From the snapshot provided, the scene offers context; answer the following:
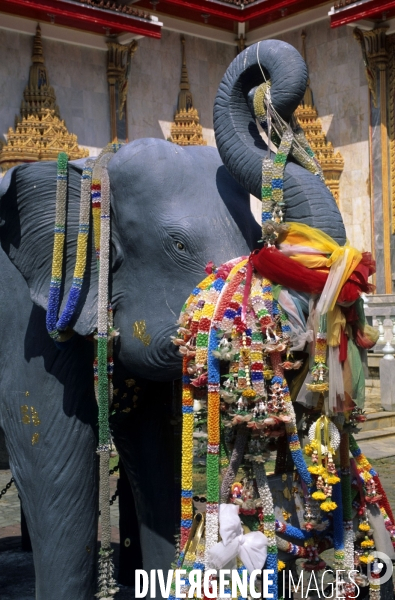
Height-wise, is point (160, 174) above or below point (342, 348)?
above

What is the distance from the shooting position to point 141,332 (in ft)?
11.0

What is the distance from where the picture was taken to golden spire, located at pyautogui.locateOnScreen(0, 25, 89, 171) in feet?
49.2

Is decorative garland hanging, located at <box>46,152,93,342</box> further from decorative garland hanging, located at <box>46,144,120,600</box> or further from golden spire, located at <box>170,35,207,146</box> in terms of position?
golden spire, located at <box>170,35,207,146</box>

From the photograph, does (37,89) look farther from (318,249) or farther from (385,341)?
(318,249)

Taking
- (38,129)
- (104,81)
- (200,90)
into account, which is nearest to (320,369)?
(38,129)

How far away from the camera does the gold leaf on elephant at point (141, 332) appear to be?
3.32 metres

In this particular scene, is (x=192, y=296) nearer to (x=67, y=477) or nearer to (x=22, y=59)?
(x=67, y=477)

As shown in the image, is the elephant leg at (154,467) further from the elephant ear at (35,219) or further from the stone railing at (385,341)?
the stone railing at (385,341)

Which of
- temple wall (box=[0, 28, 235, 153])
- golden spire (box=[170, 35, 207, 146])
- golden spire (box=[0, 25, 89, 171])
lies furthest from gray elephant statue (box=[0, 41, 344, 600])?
golden spire (box=[170, 35, 207, 146])

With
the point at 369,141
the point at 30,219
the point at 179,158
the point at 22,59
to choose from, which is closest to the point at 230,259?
the point at 179,158

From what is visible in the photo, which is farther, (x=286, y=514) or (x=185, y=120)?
(x=185, y=120)

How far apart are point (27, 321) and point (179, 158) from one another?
879 millimetres

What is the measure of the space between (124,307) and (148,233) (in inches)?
11.4

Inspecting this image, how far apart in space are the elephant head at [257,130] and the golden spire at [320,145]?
1473 cm
